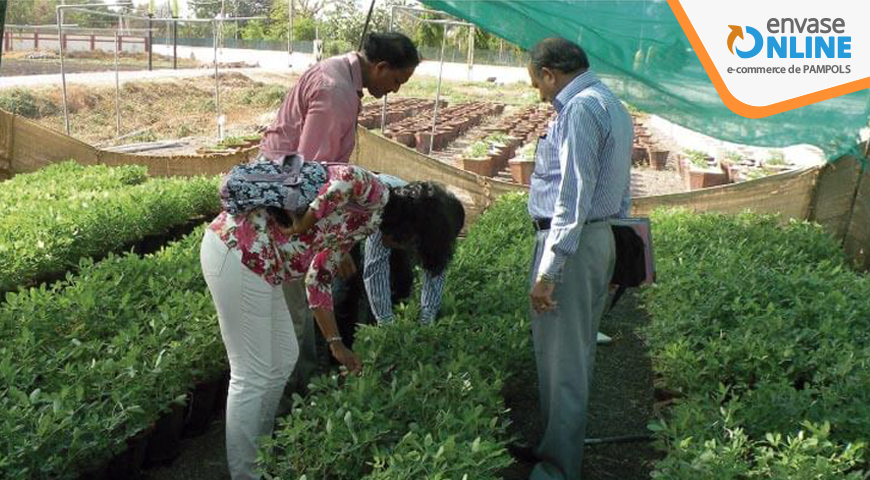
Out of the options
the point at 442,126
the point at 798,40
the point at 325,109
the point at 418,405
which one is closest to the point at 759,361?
the point at 418,405

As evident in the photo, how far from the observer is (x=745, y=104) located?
4.93 meters

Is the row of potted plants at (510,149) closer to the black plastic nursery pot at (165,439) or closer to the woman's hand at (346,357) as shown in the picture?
the woman's hand at (346,357)

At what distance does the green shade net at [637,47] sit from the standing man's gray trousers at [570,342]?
75.7 inches

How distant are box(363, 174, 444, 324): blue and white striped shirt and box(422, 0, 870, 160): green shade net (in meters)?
1.65

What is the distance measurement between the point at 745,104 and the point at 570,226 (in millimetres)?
2681

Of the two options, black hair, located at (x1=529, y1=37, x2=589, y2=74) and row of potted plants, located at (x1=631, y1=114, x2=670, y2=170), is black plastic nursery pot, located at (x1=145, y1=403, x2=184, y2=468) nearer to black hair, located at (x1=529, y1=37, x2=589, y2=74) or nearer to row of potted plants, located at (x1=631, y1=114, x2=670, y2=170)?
black hair, located at (x1=529, y1=37, x2=589, y2=74)

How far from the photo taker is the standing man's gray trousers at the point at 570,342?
2.92m

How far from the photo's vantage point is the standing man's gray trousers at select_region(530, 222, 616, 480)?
2916mm

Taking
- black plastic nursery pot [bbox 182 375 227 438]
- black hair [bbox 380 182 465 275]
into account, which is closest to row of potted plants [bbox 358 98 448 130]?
black plastic nursery pot [bbox 182 375 227 438]

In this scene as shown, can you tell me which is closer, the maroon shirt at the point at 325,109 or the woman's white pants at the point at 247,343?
the woman's white pants at the point at 247,343

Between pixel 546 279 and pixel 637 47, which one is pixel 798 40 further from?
pixel 546 279

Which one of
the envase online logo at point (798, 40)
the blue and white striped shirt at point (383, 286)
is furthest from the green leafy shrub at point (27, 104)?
the envase online logo at point (798, 40)

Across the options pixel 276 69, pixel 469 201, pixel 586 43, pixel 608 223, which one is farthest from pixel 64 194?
pixel 276 69

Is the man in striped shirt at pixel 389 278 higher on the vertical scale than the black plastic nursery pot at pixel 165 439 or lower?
higher
